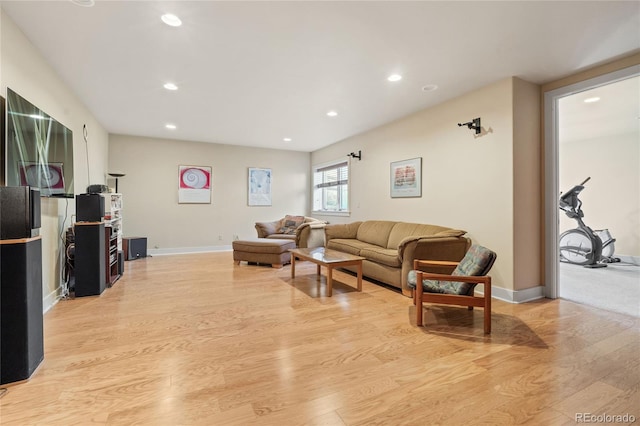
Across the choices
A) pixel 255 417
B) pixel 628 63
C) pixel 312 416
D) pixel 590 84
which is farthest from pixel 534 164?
pixel 255 417

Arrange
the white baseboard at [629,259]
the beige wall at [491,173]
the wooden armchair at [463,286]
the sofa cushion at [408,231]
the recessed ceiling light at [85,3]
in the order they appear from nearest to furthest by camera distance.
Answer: the recessed ceiling light at [85,3] < the wooden armchair at [463,286] < the beige wall at [491,173] < the sofa cushion at [408,231] < the white baseboard at [629,259]

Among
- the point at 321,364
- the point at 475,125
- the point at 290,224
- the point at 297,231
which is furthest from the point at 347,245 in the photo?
the point at 321,364

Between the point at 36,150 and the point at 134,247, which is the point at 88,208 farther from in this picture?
the point at 134,247

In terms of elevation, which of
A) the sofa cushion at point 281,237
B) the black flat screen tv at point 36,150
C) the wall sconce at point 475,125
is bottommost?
the sofa cushion at point 281,237

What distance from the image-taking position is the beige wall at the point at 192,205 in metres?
6.31

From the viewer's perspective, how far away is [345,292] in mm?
3730

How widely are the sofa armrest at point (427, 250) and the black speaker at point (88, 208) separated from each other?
12.2 feet

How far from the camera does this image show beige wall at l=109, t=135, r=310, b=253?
6312 millimetres

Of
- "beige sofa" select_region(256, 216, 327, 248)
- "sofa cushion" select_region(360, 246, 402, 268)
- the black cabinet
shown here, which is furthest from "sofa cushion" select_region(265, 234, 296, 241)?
the black cabinet

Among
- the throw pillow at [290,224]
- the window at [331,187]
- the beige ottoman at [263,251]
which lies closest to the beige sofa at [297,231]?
the throw pillow at [290,224]

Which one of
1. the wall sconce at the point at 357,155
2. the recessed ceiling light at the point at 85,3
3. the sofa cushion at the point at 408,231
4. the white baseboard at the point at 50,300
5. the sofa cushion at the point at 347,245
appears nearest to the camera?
the recessed ceiling light at the point at 85,3

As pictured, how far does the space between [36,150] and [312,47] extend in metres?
2.75

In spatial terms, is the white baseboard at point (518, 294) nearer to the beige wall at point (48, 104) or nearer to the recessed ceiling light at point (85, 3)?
the recessed ceiling light at point (85, 3)

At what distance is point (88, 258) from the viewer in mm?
3445
